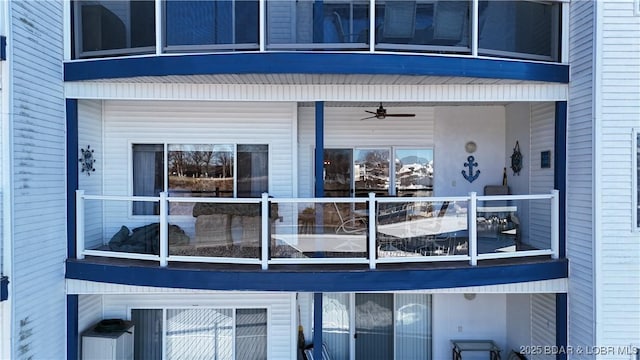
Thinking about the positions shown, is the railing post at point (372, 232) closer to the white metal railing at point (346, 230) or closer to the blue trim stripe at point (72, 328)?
the white metal railing at point (346, 230)

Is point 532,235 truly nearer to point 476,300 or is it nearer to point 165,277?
point 476,300

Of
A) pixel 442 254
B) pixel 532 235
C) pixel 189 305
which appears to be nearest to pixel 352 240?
pixel 442 254

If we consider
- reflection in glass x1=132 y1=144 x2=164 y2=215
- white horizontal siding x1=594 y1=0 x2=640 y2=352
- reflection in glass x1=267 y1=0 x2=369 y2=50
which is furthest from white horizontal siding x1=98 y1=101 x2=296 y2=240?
white horizontal siding x1=594 y1=0 x2=640 y2=352

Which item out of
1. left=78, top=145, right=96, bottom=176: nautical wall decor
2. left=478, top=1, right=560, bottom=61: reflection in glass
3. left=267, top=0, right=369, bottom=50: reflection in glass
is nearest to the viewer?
left=267, top=0, right=369, bottom=50: reflection in glass

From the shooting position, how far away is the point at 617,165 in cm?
625

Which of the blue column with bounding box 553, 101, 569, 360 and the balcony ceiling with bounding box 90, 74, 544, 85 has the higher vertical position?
the balcony ceiling with bounding box 90, 74, 544, 85

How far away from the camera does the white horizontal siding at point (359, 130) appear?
8.68m

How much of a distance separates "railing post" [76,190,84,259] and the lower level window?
1877 mm

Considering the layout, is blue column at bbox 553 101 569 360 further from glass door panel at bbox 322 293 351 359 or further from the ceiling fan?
glass door panel at bbox 322 293 351 359

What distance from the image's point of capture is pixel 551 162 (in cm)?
725

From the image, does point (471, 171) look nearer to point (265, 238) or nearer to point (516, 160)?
point (516, 160)

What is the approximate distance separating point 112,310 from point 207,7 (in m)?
5.66

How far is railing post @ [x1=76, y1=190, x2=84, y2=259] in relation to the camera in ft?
21.7

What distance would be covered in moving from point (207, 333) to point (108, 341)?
65.8 inches
